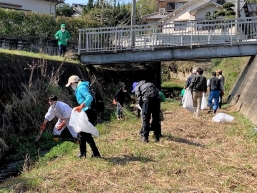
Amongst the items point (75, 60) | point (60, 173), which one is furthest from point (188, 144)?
point (75, 60)

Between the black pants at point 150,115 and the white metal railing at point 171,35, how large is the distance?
30.3ft

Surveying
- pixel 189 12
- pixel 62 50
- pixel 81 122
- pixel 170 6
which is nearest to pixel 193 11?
pixel 189 12

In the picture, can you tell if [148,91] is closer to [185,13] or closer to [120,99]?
[120,99]

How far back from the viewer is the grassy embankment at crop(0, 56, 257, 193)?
233 inches

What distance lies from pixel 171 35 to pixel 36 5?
16092 mm

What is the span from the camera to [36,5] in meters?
30.3

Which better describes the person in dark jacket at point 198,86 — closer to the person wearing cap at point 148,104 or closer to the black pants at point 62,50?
the person wearing cap at point 148,104

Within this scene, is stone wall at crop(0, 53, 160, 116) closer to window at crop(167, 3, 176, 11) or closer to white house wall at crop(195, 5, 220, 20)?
white house wall at crop(195, 5, 220, 20)

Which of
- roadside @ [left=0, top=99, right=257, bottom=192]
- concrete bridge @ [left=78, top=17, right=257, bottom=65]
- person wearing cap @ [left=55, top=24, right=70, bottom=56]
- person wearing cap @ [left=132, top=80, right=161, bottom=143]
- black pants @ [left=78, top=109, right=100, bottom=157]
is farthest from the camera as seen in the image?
concrete bridge @ [left=78, top=17, right=257, bottom=65]

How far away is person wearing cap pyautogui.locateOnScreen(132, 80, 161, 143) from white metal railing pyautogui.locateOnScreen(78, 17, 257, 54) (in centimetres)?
919

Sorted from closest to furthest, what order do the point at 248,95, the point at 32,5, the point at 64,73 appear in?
the point at 248,95
the point at 64,73
the point at 32,5

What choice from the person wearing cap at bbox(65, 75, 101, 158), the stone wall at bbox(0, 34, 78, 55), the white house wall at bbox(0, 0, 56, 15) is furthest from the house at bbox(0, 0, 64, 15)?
the person wearing cap at bbox(65, 75, 101, 158)

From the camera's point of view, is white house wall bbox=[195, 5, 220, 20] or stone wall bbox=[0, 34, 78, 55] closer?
stone wall bbox=[0, 34, 78, 55]

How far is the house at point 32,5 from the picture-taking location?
89.9 feet
